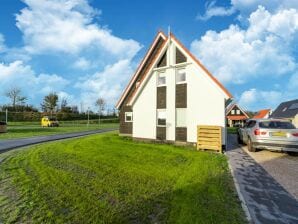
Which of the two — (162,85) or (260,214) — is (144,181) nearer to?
(260,214)

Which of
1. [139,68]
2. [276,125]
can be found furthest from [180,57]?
[276,125]

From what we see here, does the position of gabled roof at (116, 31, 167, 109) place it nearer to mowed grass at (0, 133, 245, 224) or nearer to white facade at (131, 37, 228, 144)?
white facade at (131, 37, 228, 144)

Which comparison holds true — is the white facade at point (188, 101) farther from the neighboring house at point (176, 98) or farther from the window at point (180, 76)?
the window at point (180, 76)

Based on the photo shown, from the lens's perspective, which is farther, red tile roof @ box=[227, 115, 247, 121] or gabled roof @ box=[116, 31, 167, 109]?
red tile roof @ box=[227, 115, 247, 121]

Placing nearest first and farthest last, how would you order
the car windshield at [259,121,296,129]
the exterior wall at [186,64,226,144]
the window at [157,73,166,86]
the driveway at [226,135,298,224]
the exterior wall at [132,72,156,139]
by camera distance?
the driveway at [226,135,298,224] < the car windshield at [259,121,296,129] < the exterior wall at [186,64,226,144] < the window at [157,73,166,86] < the exterior wall at [132,72,156,139]

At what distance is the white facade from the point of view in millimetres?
14484

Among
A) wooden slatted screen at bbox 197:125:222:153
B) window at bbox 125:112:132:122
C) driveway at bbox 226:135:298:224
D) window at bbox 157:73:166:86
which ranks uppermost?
window at bbox 157:73:166:86

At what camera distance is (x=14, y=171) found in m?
8.12

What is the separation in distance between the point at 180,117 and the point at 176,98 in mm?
1294

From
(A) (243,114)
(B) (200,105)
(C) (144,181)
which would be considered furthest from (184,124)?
(A) (243,114)

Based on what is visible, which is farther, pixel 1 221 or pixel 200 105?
pixel 200 105

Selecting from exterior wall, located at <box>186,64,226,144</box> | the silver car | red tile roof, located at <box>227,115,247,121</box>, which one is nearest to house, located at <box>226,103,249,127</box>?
red tile roof, located at <box>227,115,247,121</box>

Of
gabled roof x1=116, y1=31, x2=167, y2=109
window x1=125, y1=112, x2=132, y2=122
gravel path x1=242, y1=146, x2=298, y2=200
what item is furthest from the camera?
window x1=125, y1=112, x2=132, y2=122

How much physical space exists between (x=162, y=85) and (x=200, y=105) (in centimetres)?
342
